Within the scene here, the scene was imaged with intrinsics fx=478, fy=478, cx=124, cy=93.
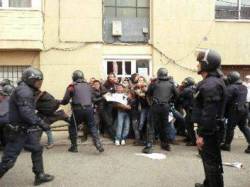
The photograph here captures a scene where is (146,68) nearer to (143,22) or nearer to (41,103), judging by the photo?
(143,22)

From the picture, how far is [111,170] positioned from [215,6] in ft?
27.2

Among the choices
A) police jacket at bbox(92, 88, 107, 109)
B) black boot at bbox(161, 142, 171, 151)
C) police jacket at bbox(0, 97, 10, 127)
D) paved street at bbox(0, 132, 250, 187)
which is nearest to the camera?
paved street at bbox(0, 132, 250, 187)

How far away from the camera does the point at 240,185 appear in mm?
7832

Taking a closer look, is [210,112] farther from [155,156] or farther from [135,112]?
[135,112]

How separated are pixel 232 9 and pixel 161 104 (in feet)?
20.6

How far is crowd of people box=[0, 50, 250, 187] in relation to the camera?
6.57 metres

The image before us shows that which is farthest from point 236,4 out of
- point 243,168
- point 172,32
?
point 243,168

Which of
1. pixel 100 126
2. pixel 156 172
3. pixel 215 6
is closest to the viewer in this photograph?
pixel 156 172

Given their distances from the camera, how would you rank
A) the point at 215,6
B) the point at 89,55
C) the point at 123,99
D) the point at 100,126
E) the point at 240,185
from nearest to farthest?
the point at 240,185 → the point at 123,99 → the point at 100,126 → the point at 89,55 → the point at 215,6

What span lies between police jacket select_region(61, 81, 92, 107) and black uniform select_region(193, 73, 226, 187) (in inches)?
171

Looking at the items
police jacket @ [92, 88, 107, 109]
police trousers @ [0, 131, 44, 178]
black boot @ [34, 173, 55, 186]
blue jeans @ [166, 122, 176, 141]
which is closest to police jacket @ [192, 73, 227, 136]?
police trousers @ [0, 131, 44, 178]

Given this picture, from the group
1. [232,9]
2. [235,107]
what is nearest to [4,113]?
[235,107]

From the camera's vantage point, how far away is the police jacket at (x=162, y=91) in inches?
426

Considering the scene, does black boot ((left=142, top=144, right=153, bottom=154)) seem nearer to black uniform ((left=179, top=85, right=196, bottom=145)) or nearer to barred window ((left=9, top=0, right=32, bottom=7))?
black uniform ((left=179, top=85, right=196, bottom=145))
